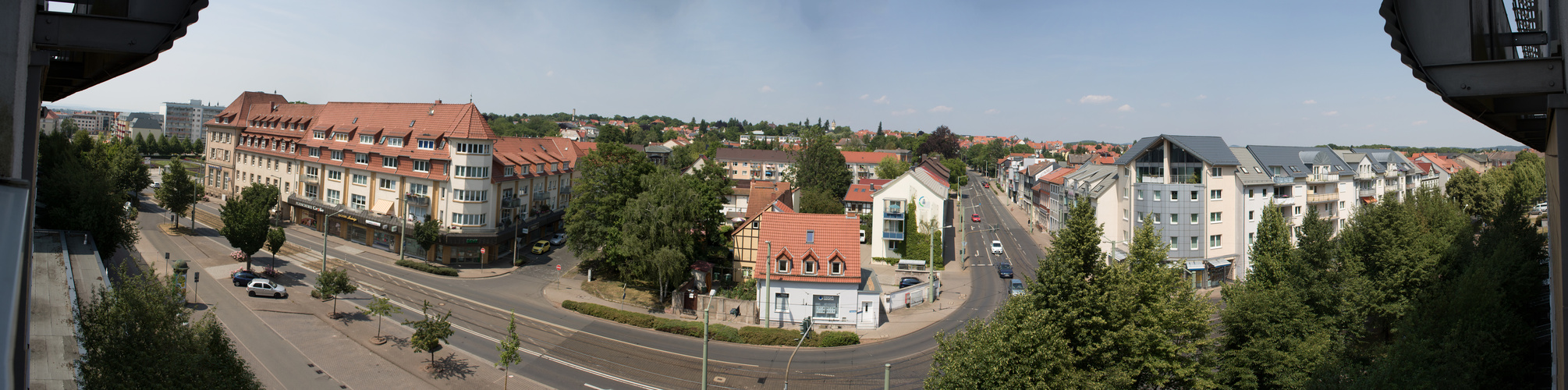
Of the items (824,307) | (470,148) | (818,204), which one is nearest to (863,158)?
(818,204)

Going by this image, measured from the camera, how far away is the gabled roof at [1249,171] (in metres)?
49.8

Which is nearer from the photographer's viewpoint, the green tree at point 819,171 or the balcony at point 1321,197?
the balcony at point 1321,197

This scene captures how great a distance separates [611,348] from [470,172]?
22571mm

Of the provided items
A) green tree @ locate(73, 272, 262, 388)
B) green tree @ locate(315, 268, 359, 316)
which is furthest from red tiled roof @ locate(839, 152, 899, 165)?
green tree @ locate(73, 272, 262, 388)

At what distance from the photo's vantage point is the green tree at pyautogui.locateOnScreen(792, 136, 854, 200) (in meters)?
81.9

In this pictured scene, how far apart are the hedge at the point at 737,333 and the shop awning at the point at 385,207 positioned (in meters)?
24.3

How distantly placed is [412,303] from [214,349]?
73.6 feet

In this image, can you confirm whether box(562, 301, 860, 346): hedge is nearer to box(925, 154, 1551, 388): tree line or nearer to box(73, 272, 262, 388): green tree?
box(925, 154, 1551, 388): tree line

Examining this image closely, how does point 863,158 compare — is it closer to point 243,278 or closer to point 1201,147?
point 1201,147

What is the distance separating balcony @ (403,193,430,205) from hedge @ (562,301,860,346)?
68.1 feet

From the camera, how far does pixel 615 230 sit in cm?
4178

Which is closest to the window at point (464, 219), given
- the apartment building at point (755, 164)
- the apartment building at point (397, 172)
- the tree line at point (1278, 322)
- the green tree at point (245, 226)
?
the apartment building at point (397, 172)

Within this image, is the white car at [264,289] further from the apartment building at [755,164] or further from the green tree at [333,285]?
the apartment building at [755,164]

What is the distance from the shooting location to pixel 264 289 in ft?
112
